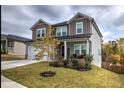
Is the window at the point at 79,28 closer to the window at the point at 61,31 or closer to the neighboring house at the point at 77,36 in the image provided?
the neighboring house at the point at 77,36

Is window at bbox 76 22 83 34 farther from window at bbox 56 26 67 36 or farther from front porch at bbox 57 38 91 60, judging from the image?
window at bbox 56 26 67 36

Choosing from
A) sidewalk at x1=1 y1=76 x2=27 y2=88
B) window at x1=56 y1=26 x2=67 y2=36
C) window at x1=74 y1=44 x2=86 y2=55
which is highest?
window at x1=56 y1=26 x2=67 y2=36

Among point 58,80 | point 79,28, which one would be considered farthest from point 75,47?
point 58,80

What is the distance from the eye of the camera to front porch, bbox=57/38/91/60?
1527 cm

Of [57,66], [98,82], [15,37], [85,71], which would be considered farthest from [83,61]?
[15,37]

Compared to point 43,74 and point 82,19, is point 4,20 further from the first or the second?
point 43,74

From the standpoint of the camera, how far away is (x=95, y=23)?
57.5ft

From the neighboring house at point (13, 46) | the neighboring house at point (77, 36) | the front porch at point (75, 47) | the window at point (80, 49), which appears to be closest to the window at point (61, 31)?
the neighboring house at point (77, 36)

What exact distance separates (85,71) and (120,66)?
5.58 meters

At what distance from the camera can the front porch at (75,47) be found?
1527 cm

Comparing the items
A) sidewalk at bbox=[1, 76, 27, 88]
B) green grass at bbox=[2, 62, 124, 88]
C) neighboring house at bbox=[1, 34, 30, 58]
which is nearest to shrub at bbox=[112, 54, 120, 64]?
green grass at bbox=[2, 62, 124, 88]

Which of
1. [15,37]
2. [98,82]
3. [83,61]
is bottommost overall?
[98,82]

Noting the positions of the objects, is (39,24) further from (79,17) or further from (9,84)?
(9,84)

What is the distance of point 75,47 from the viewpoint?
661 inches
